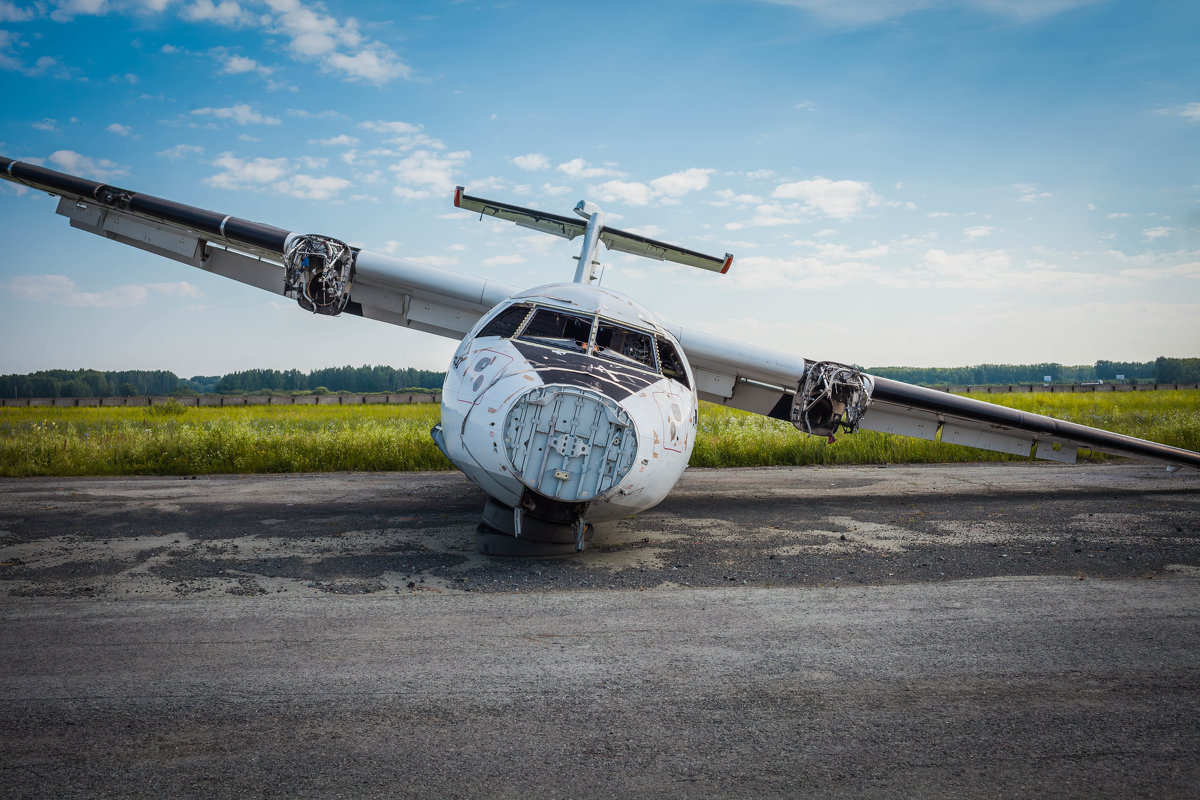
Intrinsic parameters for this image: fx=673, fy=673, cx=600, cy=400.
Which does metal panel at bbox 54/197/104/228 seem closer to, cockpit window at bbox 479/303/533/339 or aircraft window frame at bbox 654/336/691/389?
cockpit window at bbox 479/303/533/339

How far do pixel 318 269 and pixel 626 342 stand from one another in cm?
564

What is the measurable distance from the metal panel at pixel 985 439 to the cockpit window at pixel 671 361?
21.8 feet

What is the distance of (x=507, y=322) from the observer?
26.0 feet

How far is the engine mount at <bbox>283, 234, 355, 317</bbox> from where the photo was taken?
34.8 feet

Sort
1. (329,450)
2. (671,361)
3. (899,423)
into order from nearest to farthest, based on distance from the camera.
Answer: (671,361) → (899,423) → (329,450)

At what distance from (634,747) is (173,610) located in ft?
13.6

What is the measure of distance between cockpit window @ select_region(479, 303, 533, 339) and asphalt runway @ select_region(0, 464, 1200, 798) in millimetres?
2508

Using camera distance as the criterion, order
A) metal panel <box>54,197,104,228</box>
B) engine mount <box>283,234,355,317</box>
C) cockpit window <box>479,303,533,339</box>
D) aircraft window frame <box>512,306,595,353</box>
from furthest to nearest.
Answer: metal panel <box>54,197,104,228</box>
engine mount <box>283,234,355,317</box>
cockpit window <box>479,303,533,339</box>
aircraft window frame <box>512,306,595,353</box>

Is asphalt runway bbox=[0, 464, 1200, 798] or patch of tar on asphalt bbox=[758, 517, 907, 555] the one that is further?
patch of tar on asphalt bbox=[758, 517, 907, 555]

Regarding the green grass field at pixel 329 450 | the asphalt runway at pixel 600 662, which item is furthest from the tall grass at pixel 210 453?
the asphalt runway at pixel 600 662

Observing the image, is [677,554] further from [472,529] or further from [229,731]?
[229,731]

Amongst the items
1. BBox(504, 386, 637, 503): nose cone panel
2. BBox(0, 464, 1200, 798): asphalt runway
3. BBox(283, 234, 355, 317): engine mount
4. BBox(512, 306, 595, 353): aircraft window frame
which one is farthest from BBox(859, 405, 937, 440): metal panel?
BBox(283, 234, 355, 317): engine mount

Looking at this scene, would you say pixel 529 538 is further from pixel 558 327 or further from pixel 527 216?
pixel 527 216

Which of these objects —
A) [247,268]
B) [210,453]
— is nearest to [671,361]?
[247,268]
